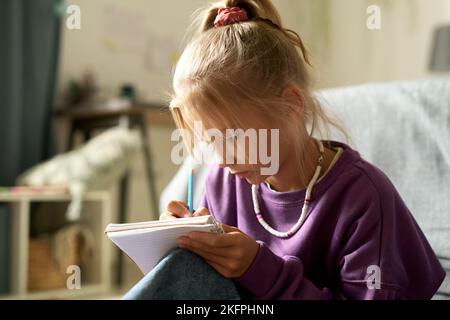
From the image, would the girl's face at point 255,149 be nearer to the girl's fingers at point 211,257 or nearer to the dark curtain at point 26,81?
the girl's fingers at point 211,257

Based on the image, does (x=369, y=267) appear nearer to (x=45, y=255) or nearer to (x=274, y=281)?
(x=274, y=281)

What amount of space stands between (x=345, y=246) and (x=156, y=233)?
0.26 metres

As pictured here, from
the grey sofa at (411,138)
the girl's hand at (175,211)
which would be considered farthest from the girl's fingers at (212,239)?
the grey sofa at (411,138)

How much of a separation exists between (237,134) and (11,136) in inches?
72.6

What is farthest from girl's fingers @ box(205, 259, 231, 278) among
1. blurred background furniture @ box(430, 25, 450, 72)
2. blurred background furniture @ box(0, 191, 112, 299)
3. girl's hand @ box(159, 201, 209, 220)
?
blurred background furniture @ box(430, 25, 450, 72)

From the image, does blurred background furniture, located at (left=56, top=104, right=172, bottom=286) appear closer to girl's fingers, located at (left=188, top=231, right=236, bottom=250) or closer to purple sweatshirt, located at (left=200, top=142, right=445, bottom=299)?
purple sweatshirt, located at (left=200, top=142, right=445, bottom=299)

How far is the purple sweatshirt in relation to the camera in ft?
2.22

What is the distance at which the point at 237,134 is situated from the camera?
0.72 m

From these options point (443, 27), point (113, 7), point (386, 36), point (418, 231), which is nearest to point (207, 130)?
point (418, 231)

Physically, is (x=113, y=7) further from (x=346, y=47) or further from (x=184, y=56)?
(x=184, y=56)

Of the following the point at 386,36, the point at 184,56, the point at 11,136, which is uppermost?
the point at 386,36

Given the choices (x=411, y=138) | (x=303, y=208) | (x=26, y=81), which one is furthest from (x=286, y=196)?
(x=26, y=81)

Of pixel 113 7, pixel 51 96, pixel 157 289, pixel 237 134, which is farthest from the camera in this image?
pixel 113 7

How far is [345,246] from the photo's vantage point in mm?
729
